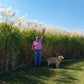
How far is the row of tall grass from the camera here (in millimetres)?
4160

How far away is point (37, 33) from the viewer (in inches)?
232

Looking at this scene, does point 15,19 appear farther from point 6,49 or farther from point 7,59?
point 7,59

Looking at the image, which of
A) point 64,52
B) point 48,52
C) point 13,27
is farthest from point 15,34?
point 64,52

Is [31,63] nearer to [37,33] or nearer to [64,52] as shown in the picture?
[37,33]

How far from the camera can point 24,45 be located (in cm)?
523

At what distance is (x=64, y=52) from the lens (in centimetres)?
805

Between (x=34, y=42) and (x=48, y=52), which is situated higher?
(x=34, y=42)

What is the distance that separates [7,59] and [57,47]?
12.0 feet

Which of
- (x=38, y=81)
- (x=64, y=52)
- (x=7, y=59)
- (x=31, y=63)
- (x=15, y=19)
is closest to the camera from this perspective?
(x=38, y=81)

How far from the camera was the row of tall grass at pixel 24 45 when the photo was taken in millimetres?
4160

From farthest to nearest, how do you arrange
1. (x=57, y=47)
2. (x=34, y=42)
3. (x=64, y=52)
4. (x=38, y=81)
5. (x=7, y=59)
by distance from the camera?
(x=64, y=52) < (x=57, y=47) < (x=34, y=42) < (x=7, y=59) < (x=38, y=81)

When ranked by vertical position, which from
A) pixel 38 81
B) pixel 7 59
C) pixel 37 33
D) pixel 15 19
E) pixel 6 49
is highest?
pixel 15 19

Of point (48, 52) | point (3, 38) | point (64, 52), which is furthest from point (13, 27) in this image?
point (64, 52)

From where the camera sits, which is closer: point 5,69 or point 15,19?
point 5,69
